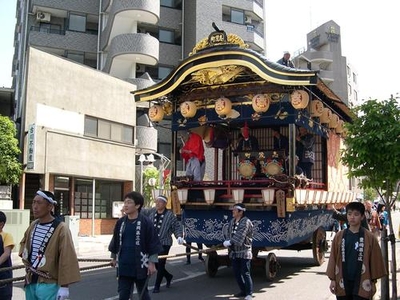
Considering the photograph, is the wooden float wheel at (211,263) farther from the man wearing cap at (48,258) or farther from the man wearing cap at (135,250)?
the man wearing cap at (48,258)

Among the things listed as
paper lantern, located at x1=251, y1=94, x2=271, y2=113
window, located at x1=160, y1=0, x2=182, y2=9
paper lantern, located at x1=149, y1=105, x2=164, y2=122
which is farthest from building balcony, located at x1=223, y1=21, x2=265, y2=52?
paper lantern, located at x1=251, y1=94, x2=271, y2=113

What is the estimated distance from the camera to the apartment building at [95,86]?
63.3ft

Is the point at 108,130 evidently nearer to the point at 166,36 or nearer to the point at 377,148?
the point at 166,36

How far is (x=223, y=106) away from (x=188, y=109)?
967 mm

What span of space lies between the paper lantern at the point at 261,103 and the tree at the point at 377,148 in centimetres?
262

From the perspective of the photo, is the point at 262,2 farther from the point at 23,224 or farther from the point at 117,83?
the point at 23,224

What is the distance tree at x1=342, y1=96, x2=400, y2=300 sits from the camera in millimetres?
6598

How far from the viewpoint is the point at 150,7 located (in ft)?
95.5

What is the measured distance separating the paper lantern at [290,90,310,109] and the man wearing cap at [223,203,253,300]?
2.56m

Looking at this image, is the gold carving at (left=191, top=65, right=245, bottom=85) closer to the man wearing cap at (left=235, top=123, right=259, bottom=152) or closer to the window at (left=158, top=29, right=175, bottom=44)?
the man wearing cap at (left=235, top=123, right=259, bottom=152)

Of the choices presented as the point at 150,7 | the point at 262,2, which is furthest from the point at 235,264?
the point at 262,2

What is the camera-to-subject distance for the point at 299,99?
9258mm

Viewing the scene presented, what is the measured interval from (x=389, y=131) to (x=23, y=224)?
12954 millimetres

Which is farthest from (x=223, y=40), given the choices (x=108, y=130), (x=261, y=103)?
(x=108, y=130)
